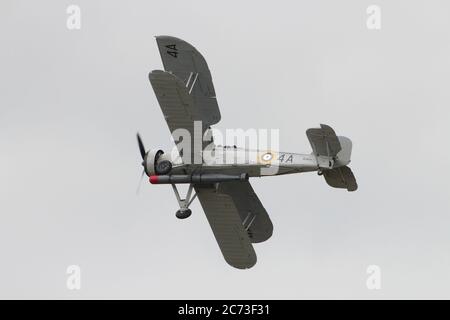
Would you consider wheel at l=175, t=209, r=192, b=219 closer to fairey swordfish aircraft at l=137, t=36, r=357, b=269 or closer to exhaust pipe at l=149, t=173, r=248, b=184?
fairey swordfish aircraft at l=137, t=36, r=357, b=269

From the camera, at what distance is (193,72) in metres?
44.2

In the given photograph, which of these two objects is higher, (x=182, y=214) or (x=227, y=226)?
(x=182, y=214)

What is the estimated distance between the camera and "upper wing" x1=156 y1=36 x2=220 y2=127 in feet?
145

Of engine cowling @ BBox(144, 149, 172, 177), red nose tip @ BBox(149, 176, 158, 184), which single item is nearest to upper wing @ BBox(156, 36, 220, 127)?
engine cowling @ BBox(144, 149, 172, 177)

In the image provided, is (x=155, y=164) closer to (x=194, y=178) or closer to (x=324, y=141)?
(x=194, y=178)

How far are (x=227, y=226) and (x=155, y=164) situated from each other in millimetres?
3059

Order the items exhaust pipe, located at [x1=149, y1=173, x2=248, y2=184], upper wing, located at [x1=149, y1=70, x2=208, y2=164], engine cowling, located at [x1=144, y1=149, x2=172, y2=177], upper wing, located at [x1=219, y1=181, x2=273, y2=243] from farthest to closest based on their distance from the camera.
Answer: upper wing, located at [x1=219, y1=181, x2=273, y2=243] → engine cowling, located at [x1=144, y1=149, x2=172, y2=177] → exhaust pipe, located at [x1=149, y1=173, x2=248, y2=184] → upper wing, located at [x1=149, y1=70, x2=208, y2=164]

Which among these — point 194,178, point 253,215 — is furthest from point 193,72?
point 253,215

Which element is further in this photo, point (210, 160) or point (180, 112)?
point (210, 160)

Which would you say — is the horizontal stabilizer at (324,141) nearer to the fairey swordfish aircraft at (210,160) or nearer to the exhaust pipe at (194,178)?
the fairey swordfish aircraft at (210,160)

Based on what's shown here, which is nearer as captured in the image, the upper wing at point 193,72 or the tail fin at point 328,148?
the tail fin at point 328,148

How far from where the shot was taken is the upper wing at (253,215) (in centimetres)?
4712

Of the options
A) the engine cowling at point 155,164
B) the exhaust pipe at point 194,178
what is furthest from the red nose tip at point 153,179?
the engine cowling at point 155,164

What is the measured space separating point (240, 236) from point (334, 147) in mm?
5454
